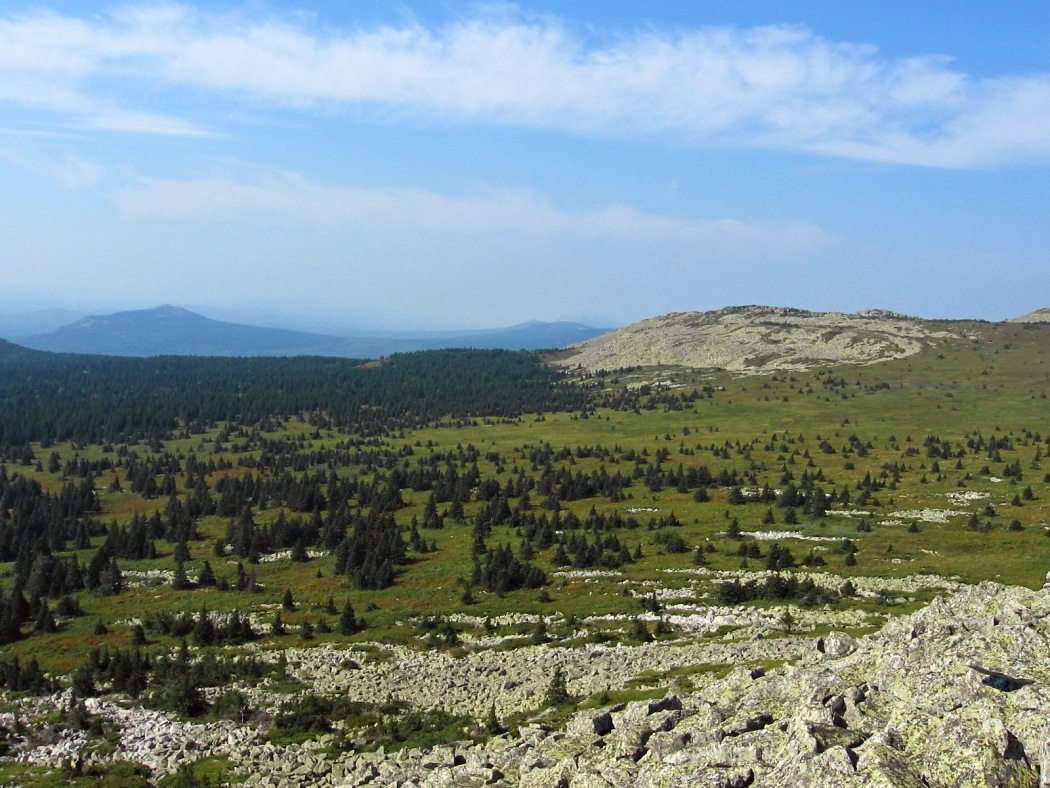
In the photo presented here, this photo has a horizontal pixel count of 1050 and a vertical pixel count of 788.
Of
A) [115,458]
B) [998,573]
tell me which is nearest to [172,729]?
[998,573]

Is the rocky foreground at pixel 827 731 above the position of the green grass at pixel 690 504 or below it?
above

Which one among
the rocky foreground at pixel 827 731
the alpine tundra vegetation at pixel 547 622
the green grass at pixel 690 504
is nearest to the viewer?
the rocky foreground at pixel 827 731

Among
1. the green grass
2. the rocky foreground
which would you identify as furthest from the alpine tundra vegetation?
the green grass

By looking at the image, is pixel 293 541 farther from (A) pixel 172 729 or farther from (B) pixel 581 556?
(A) pixel 172 729

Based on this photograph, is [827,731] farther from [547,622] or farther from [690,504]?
[690,504]

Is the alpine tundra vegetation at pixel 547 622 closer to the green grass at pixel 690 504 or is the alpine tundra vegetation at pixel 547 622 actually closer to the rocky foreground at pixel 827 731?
the rocky foreground at pixel 827 731

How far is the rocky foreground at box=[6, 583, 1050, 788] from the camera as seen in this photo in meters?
16.2

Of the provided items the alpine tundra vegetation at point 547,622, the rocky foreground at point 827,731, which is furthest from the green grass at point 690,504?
the rocky foreground at point 827,731

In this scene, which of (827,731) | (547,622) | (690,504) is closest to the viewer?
(827,731)

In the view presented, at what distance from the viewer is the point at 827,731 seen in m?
18.2

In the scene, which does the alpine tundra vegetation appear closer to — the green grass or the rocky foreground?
the rocky foreground

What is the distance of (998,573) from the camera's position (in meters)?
53.8

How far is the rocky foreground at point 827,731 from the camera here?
16.2 m

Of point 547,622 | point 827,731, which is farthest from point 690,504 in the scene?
point 827,731
